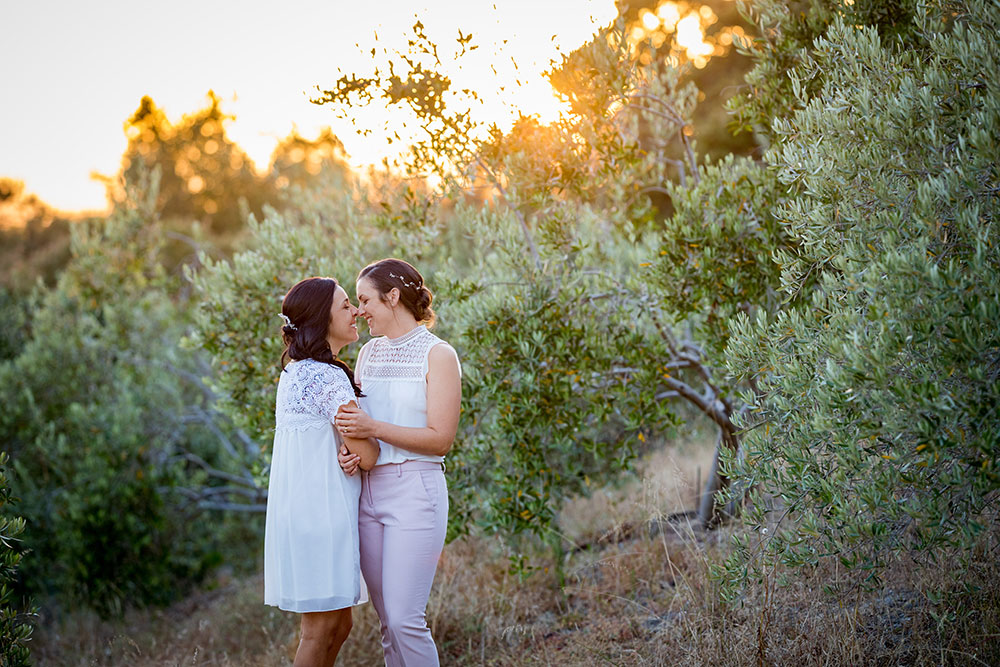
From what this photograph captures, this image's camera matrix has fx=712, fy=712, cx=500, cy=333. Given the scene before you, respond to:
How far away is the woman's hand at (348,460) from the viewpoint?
3.53 metres

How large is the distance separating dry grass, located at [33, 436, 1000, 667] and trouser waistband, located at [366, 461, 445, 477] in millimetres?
1350

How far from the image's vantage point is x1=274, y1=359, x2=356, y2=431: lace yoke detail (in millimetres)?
3555

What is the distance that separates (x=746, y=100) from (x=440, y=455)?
12.9ft

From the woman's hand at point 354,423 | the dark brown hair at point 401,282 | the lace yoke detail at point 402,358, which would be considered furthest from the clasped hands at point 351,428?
the dark brown hair at point 401,282

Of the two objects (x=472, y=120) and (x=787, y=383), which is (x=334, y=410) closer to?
(x=787, y=383)

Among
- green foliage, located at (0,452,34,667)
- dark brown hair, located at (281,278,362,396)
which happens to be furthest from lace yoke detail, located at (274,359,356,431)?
green foliage, located at (0,452,34,667)

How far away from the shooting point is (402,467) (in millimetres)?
3678

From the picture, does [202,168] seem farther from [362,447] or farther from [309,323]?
[362,447]

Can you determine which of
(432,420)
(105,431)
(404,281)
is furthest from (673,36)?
(105,431)

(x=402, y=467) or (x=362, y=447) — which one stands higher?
(x=362, y=447)

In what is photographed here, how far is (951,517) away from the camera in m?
3.03

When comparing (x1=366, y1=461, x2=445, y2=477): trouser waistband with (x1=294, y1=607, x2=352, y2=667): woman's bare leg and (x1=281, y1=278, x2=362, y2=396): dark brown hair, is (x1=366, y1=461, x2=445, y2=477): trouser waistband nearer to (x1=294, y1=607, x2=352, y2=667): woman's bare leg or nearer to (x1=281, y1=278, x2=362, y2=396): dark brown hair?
(x1=281, y1=278, x2=362, y2=396): dark brown hair

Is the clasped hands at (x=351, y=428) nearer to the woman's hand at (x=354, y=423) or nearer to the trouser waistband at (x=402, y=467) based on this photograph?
the woman's hand at (x=354, y=423)

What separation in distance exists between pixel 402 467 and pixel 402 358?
58cm
